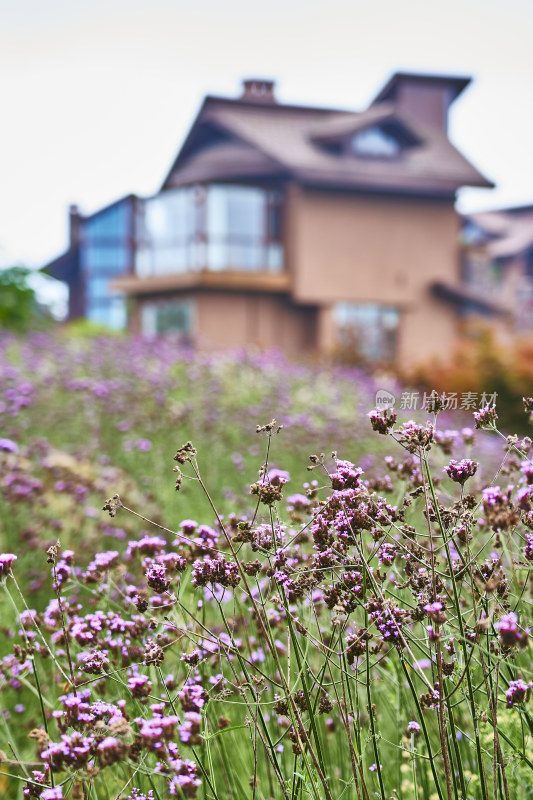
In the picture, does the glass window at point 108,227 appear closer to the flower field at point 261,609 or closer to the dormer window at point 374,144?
the dormer window at point 374,144

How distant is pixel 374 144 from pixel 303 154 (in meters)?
2.77

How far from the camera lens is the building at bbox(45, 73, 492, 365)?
1003 inches

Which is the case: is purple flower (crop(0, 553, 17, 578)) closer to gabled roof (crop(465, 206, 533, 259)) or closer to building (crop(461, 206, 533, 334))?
building (crop(461, 206, 533, 334))

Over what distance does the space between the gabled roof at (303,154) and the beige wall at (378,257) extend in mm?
636

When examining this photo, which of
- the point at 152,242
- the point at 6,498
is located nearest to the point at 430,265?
the point at 152,242

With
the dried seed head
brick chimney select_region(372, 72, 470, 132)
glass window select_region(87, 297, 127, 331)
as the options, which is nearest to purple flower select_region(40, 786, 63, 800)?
the dried seed head

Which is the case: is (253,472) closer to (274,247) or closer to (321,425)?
(321,425)

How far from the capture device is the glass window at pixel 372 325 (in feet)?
83.5

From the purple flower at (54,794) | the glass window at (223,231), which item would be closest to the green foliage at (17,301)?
the glass window at (223,231)

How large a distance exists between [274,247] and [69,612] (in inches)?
956

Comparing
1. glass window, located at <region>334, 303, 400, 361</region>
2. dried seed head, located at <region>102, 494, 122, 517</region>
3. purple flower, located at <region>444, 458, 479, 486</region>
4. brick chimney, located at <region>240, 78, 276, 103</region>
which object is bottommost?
glass window, located at <region>334, 303, 400, 361</region>

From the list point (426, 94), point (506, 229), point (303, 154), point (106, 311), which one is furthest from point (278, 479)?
point (106, 311)

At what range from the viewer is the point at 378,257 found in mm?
26656

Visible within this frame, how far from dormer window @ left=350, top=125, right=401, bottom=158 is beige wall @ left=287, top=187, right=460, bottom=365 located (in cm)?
163
